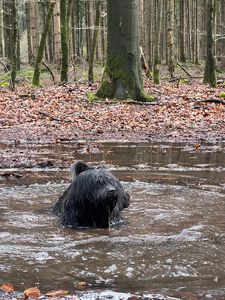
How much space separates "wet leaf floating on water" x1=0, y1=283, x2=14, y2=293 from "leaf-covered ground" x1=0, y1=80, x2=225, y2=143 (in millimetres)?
7446

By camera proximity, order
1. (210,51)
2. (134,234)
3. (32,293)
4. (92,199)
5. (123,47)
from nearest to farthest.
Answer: (32,293)
(134,234)
(92,199)
(123,47)
(210,51)

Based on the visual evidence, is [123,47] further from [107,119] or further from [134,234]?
[134,234]

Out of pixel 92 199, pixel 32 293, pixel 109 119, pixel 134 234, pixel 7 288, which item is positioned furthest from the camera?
pixel 109 119

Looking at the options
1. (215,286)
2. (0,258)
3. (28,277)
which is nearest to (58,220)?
(0,258)

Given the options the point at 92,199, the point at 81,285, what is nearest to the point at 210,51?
the point at 92,199

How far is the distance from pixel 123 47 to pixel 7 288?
1242 cm

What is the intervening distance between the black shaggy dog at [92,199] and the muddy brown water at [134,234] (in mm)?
162

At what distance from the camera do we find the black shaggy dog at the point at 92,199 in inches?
215

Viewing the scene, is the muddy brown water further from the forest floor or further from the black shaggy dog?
the forest floor

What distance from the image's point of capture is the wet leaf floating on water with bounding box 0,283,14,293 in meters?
3.69

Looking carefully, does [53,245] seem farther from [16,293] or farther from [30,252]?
[16,293]

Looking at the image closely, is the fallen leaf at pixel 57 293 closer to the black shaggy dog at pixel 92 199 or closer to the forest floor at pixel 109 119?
the black shaggy dog at pixel 92 199

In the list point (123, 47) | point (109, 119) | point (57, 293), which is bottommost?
point (57, 293)

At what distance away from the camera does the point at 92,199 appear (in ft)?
18.0
